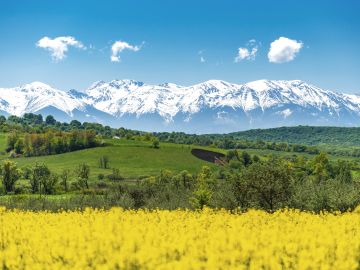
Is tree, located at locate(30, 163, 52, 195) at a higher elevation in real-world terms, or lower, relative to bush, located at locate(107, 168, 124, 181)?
higher

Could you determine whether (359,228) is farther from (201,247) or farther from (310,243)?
(201,247)

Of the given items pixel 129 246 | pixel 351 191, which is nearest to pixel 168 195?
pixel 351 191

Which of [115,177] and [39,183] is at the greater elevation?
[39,183]

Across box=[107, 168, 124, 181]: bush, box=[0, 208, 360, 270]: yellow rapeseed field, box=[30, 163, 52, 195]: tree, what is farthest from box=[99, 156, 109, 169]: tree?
box=[0, 208, 360, 270]: yellow rapeseed field

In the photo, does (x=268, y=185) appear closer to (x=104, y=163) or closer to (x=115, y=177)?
(x=115, y=177)

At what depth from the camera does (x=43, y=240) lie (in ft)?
41.0

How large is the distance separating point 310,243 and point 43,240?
6.98 metres

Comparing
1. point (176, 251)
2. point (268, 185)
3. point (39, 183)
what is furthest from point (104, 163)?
point (176, 251)

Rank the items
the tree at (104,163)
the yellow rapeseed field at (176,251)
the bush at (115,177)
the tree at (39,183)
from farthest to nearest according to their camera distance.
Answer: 1. the tree at (104,163)
2. the bush at (115,177)
3. the tree at (39,183)
4. the yellow rapeseed field at (176,251)

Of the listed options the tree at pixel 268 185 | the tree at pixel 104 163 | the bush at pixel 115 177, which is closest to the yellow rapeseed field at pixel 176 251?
the tree at pixel 268 185

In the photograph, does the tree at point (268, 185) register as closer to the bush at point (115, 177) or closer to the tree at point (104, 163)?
the bush at point (115, 177)

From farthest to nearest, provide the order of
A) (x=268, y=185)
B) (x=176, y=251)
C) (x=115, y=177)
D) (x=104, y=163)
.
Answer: (x=104, y=163)
(x=115, y=177)
(x=268, y=185)
(x=176, y=251)

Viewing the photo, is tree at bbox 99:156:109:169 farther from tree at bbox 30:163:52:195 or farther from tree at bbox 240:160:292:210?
tree at bbox 240:160:292:210

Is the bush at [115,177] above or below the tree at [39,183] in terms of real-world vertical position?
below
